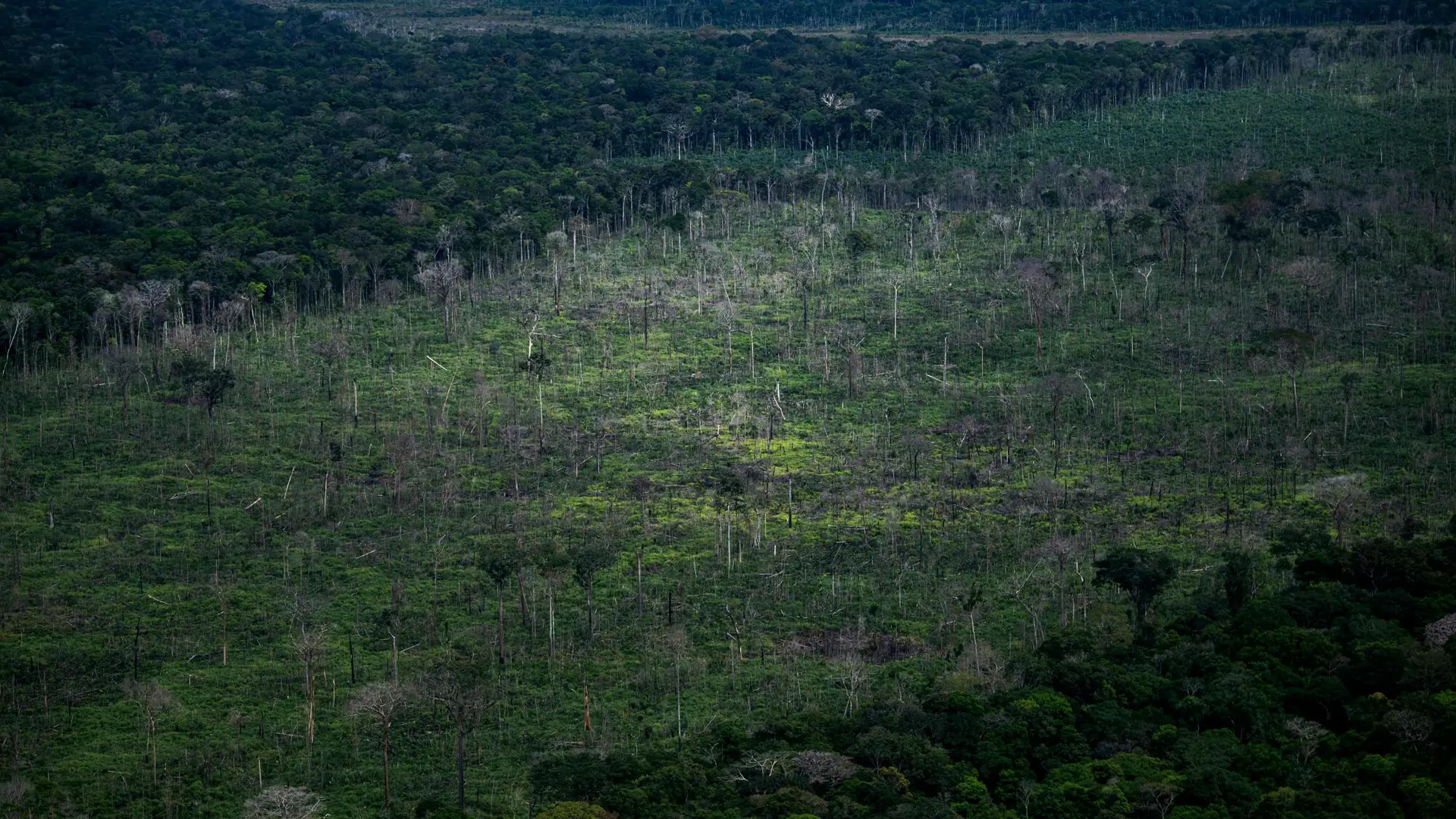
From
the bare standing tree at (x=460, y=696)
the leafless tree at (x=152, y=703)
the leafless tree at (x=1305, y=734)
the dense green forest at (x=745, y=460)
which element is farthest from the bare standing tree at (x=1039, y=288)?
the leafless tree at (x=152, y=703)

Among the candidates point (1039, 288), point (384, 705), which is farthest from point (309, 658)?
point (1039, 288)

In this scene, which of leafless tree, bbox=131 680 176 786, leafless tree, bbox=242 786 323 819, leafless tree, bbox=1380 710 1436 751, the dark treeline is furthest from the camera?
the dark treeline

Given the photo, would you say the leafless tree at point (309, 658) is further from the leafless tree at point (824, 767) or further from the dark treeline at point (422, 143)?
the dark treeline at point (422, 143)

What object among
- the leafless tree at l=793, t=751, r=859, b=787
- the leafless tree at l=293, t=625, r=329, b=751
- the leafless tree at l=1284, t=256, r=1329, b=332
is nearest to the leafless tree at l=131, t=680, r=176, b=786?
the leafless tree at l=293, t=625, r=329, b=751

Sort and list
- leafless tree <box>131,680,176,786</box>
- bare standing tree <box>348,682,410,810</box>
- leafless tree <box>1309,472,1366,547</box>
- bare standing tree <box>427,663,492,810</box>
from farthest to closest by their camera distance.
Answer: leafless tree <box>1309,472,1366,547</box>, leafless tree <box>131,680,176,786</box>, bare standing tree <box>427,663,492,810</box>, bare standing tree <box>348,682,410,810</box>

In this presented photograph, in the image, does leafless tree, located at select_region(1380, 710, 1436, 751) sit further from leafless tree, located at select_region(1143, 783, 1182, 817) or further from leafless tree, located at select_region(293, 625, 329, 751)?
leafless tree, located at select_region(293, 625, 329, 751)

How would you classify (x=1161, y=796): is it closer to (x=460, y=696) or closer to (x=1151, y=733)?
(x=1151, y=733)
